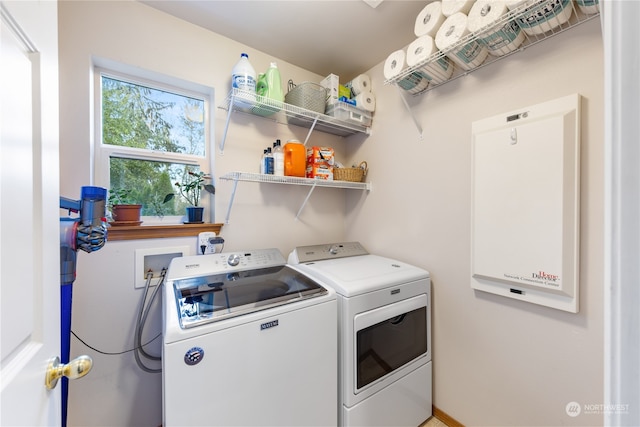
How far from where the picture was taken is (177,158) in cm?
175

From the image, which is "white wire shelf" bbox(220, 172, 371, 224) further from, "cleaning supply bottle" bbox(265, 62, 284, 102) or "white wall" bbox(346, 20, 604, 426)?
"cleaning supply bottle" bbox(265, 62, 284, 102)

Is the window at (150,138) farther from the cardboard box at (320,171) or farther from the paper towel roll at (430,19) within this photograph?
the paper towel roll at (430,19)

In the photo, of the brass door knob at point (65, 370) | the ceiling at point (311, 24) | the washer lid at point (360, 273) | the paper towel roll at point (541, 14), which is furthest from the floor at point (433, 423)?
the ceiling at point (311, 24)

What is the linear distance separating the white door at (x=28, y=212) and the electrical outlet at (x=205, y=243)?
3.51 feet

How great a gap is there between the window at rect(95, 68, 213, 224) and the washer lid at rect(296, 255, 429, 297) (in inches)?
39.3

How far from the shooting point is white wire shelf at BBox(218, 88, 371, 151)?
1612 millimetres

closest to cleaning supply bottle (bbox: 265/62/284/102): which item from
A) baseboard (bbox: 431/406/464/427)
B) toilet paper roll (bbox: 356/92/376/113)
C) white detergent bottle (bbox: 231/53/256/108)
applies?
white detergent bottle (bbox: 231/53/256/108)

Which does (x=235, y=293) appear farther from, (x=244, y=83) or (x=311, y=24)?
(x=311, y=24)

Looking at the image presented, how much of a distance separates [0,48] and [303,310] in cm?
117

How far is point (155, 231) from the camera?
5.06 feet

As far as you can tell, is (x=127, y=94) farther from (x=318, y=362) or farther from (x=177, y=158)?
(x=318, y=362)

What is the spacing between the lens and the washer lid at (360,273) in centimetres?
139

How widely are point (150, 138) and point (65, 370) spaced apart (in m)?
1.53
